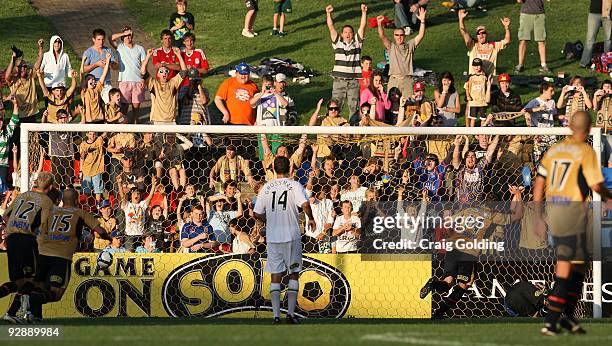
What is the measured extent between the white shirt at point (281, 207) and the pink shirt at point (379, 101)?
7058 mm

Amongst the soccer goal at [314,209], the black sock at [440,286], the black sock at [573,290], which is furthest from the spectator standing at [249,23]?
the black sock at [573,290]

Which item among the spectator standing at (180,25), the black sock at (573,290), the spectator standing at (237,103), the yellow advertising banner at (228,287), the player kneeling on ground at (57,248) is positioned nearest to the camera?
the black sock at (573,290)

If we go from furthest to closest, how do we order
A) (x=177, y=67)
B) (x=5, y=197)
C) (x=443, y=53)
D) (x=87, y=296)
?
(x=443, y=53) < (x=177, y=67) < (x=5, y=197) < (x=87, y=296)

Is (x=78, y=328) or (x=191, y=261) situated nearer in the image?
(x=78, y=328)

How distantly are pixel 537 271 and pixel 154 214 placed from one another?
5.07 meters

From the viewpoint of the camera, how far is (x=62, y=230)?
50.7 ft

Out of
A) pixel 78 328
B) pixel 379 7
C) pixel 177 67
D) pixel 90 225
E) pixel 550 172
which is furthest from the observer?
pixel 379 7

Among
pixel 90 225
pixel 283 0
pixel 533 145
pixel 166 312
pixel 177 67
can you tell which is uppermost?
pixel 283 0

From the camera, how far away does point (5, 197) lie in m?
19.0

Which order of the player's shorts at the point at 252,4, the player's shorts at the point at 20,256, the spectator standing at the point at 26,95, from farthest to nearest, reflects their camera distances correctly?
the player's shorts at the point at 252,4, the spectator standing at the point at 26,95, the player's shorts at the point at 20,256

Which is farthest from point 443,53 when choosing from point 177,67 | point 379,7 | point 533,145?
point 533,145

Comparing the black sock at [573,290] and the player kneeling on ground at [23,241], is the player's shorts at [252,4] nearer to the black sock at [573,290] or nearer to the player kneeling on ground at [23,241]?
the player kneeling on ground at [23,241]

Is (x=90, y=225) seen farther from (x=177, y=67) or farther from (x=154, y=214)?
(x=177, y=67)

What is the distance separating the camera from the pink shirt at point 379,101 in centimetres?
2201
